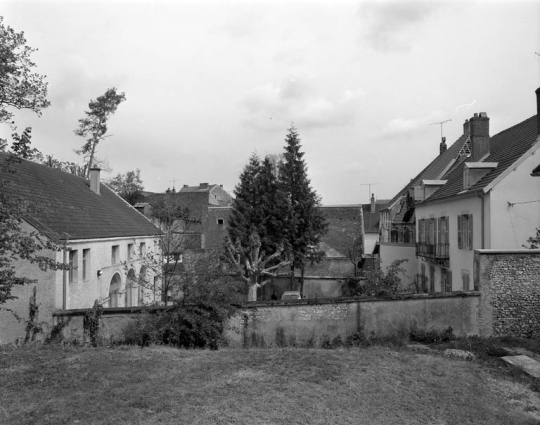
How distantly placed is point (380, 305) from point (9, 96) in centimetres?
1420

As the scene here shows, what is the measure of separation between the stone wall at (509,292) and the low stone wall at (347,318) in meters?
0.42

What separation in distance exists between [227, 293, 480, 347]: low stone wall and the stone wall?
42 centimetres

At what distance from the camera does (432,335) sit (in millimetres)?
13609

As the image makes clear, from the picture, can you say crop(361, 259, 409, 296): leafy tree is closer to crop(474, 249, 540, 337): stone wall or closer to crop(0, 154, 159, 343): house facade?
crop(474, 249, 540, 337): stone wall

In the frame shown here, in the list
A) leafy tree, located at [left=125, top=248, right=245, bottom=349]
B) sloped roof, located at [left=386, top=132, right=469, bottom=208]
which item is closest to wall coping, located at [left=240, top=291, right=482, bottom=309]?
leafy tree, located at [left=125, top=248, right=245, bottom=349]

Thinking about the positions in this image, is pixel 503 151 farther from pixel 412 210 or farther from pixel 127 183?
pixel 127 183

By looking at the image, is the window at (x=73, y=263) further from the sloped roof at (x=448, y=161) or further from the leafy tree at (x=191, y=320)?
the sloped roof at (x=448, y=161)

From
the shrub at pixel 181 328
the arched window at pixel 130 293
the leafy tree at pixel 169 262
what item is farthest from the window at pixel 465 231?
the arched window at pixel 130 293

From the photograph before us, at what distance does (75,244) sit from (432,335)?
1507 centimetres

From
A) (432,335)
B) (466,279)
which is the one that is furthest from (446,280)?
(432,335)

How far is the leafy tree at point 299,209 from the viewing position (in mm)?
30000

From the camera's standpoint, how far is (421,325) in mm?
13891

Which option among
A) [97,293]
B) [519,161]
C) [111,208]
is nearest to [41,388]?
[97,293]

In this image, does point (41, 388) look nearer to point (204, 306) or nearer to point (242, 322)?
point (204, 306)
